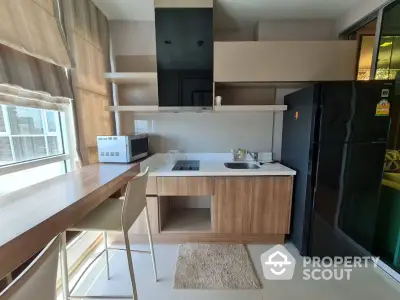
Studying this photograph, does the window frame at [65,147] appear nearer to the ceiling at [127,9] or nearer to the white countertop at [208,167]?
the white countertop at [208,167]

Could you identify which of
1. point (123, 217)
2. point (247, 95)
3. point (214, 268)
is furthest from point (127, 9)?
point (214, 268)

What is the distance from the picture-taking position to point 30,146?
54.6 inches

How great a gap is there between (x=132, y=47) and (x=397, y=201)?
310 centimetres

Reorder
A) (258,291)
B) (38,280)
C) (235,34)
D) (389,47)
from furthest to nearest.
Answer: (235,34) → (389,47) → (258,291) → (38,280)

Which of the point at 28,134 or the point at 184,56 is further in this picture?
the point at 184,56

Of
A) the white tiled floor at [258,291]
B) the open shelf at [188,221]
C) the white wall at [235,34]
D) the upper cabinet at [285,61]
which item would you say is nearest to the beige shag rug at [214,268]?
the white tiled floor at [258,291]

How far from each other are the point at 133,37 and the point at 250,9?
134cm

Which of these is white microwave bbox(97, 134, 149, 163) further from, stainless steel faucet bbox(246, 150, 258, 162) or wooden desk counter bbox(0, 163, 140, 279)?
stainless steel faucet bbox(246, 150, 258, 162)

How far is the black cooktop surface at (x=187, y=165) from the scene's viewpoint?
199 cm

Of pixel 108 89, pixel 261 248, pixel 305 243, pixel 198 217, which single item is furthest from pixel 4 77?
pixel 305 243

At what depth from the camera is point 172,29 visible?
1884 millimetres

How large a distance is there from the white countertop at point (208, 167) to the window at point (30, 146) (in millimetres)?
722

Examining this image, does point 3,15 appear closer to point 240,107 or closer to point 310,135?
point 240,107

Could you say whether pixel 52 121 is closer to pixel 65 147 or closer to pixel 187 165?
pixel 65 147
